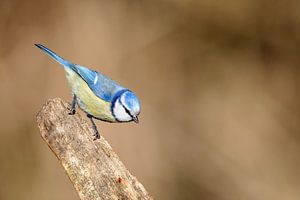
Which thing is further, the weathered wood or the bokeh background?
the bokeh background

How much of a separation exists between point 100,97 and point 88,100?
29mm

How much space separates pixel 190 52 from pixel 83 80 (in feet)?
5.97

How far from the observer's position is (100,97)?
1371mm

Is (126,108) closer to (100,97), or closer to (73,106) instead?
(100,97)

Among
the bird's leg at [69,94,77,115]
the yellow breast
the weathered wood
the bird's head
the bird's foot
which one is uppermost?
the bird's head

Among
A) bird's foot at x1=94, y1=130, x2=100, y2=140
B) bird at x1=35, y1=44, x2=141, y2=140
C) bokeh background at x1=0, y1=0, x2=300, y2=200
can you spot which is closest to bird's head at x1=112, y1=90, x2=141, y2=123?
bird at x1=35, y1=44, x2=141, y2=140

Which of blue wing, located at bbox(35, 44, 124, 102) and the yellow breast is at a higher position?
blue wing, located at bbox(35, 44, 124, 102)

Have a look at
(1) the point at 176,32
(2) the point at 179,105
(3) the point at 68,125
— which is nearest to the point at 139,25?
(1) the point at 176,32

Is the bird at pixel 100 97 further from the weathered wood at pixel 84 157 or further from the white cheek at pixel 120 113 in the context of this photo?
the weathered wood at pixel 84 157

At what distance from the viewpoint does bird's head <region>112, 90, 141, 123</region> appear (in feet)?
4.39

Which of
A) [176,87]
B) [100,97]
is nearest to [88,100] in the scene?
[100,97]

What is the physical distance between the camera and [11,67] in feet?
9.75

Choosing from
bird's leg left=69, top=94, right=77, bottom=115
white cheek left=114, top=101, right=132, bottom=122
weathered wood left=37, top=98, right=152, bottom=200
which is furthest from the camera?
weathered wood left=37, top=98, right=152, bottom=200

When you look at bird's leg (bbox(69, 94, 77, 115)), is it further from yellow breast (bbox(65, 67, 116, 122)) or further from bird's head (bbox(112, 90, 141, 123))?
bird's head (bbox(112, 90, 141, 123))
